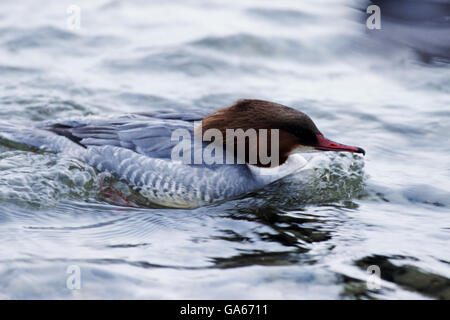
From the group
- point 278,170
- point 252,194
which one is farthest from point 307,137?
point 252,194

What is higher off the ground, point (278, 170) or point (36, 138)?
point (36, 138)

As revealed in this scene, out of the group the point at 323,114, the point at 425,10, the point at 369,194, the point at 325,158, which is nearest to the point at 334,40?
the point at 425,10

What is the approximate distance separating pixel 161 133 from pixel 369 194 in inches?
90.3

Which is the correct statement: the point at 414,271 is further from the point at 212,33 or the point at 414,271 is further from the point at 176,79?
the point at 212,33

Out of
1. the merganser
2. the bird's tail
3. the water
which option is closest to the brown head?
the merganser

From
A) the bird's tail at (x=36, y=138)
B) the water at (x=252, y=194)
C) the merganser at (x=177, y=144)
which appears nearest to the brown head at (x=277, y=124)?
the merganser at (x=177, y=144)

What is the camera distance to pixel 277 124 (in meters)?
6.29

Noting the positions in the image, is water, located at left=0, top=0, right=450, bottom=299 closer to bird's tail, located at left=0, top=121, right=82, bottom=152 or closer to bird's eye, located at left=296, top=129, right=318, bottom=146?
bird's tail, located at left=0, top=121, right=82, bottom=152

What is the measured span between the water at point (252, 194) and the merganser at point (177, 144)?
6.8 inches

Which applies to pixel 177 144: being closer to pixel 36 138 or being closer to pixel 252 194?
pixel 252 194

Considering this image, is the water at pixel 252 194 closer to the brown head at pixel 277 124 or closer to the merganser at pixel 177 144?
the merganser at pixel 177 144

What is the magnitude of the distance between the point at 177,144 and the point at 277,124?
1.05 meters

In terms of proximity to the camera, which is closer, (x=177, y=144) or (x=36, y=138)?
(x=177, y=144)

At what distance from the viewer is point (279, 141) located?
643 centimetres
